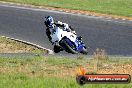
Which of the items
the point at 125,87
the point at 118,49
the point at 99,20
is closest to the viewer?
the point at 125,87

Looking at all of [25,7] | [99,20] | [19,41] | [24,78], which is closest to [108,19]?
[99,20]

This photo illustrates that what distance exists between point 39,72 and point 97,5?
29502 mm

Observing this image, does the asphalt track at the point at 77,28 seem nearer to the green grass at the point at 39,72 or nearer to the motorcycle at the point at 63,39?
the green grass at the point at 39,72

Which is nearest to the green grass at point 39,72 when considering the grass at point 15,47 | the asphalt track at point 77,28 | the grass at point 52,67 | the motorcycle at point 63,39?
the grass at point 52,67

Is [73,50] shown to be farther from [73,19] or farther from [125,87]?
[73,19]

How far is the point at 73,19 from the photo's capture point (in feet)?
117

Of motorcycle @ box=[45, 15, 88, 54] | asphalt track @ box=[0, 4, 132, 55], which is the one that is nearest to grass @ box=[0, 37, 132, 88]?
motorcycle @ box=[45, 15, 88, 54]

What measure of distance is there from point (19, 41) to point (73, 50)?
9.74 meters

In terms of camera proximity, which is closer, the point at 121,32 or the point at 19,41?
the point at 19,41

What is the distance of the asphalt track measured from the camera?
26016mm

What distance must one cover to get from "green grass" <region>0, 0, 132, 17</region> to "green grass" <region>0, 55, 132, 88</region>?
21.6 m

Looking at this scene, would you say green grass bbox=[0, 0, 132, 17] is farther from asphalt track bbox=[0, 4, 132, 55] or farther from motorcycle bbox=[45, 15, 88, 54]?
motorcycle bbox=[45, 15, 88, 54]

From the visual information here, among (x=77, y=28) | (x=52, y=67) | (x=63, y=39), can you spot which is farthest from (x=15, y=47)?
(x=77, y=28)

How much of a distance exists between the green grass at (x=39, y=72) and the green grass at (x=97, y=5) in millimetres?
21593
